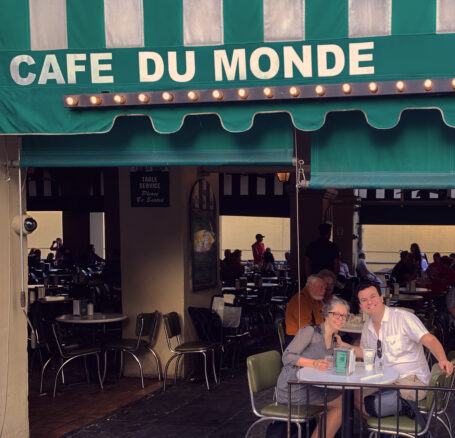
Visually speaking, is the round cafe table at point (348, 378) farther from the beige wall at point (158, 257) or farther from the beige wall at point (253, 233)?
the beige wall at point (253, 233)

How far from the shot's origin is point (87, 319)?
28.7 feet

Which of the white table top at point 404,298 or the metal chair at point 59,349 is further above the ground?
the white table top at point 404,298

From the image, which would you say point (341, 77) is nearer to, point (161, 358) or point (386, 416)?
point (386, 416)

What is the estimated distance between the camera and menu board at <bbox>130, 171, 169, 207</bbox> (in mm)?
8867

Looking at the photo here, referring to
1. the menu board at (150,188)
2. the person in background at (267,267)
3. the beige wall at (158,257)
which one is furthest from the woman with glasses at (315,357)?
the person in background at (267,267)

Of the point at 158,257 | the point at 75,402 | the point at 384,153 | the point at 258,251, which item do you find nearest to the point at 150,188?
the point at 158,257

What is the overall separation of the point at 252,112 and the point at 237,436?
121 inches

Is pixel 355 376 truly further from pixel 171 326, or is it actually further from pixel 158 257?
pixel 158 257

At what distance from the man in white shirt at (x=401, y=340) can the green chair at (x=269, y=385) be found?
65 cm

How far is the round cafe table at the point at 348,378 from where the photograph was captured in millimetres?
4818

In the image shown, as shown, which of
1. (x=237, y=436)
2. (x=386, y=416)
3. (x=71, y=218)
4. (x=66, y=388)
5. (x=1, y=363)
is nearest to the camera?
(x=386, y=416)

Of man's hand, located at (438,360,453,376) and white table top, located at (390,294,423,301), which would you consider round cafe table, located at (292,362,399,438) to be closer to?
man's hand, located at (438,360,453,376)

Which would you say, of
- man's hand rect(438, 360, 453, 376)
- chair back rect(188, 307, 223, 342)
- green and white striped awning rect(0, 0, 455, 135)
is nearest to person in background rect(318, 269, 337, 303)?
chair back rect(188, 307, 223, 342)

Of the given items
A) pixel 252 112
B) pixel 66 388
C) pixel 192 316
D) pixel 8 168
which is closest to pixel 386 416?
pixel 252 112
